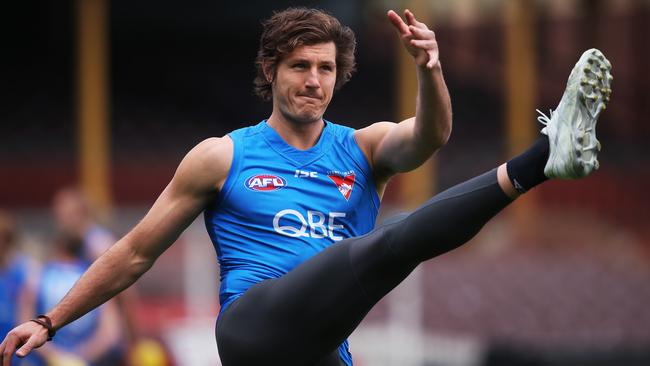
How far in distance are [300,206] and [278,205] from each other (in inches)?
3.4

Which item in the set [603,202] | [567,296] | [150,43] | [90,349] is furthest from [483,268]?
[150,43]

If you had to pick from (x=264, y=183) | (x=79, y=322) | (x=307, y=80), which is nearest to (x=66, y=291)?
(x=79, y=322)

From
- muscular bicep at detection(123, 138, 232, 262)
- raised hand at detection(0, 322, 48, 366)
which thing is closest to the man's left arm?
muscular bicep at detection(123, 138, 232, 262)

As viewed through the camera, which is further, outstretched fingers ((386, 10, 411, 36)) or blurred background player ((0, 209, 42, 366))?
blurred background player ((0, 209, 42, 366))

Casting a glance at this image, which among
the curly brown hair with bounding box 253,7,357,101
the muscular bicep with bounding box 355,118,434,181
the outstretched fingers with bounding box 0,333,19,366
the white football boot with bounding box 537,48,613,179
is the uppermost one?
the curly brown hair with bounding box 253,7,357,101

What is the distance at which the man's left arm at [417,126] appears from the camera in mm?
4527

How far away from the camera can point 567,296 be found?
14.2m

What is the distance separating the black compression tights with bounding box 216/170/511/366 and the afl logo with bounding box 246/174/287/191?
38cm

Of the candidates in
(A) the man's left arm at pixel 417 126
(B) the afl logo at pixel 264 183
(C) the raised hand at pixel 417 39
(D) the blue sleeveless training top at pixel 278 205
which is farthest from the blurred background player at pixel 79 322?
(C) the raised hand at pixel 417 39

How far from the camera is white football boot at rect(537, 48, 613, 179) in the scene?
433 centimetres

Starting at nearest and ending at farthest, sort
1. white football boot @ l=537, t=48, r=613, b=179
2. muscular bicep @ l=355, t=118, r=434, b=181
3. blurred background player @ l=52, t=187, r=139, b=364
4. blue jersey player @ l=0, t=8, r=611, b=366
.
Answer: white football boot @ l=537, t=48, r=613, b=179 → blue jersey player @ l=0, t=8, r=611, b=366 → muscular bicep @ l=355, t=118, r=434, b=181 → blurred background player @ l=52, t=187, r=139, b=364

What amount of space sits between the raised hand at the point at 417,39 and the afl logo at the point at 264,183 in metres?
0.78

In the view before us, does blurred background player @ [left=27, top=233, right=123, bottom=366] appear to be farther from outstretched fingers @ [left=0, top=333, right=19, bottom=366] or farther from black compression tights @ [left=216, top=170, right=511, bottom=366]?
black compression tights @ [left=216, top=170, right=511, bottom=366]

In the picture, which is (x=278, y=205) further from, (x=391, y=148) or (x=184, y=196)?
(x=391, y=148)
